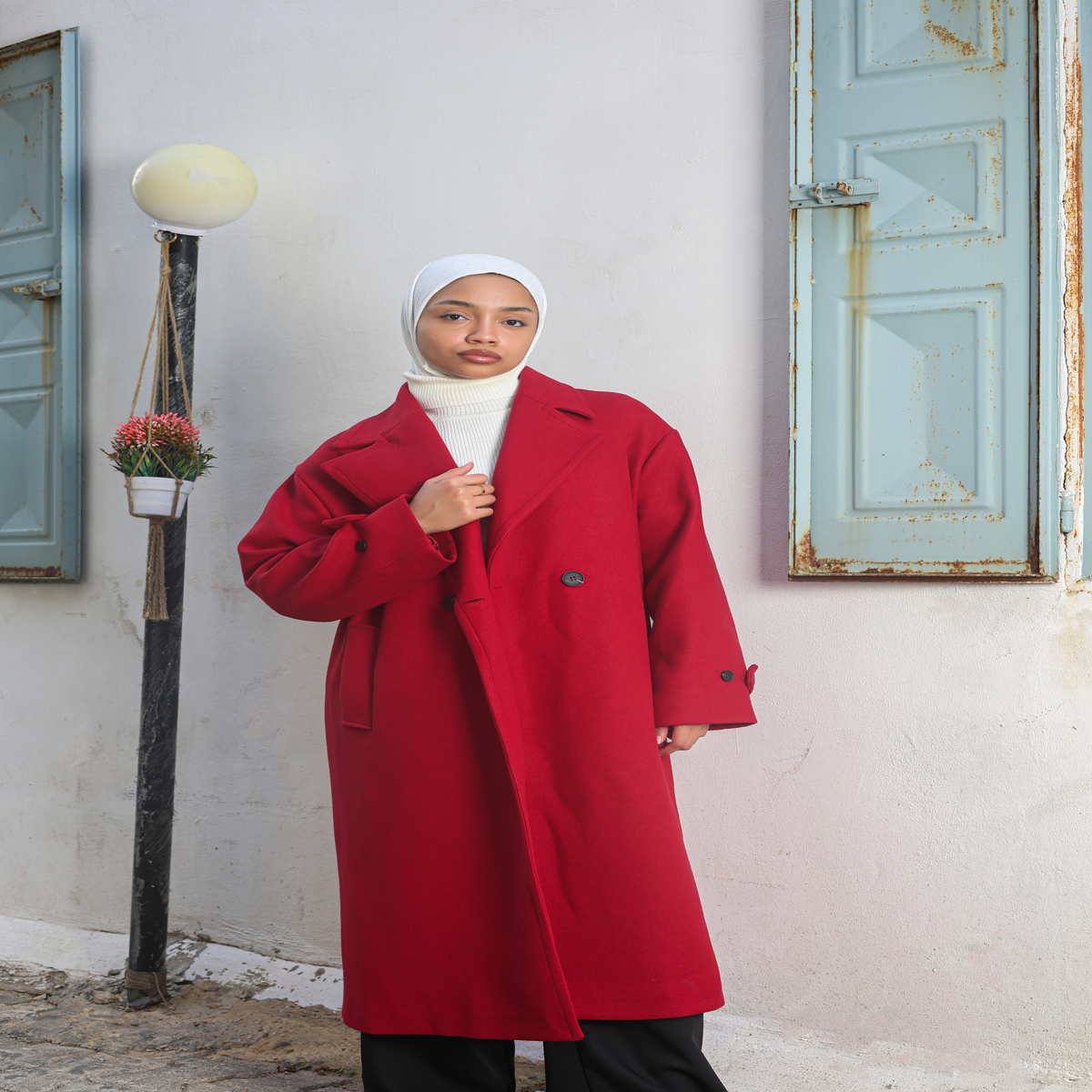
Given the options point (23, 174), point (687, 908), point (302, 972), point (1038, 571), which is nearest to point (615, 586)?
point (687, 908)

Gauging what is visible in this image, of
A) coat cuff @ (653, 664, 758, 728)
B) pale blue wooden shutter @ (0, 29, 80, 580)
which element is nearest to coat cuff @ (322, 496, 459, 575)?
coat cuff @ (653, 664, 758, 728)

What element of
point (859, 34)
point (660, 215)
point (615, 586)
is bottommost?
point (615, 586)

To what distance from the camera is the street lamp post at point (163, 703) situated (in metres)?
2.68

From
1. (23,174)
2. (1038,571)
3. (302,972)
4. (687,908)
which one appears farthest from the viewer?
(23,174)

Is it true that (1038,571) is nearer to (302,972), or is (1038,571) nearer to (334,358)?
(334,358)

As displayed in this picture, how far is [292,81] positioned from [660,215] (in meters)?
1.23

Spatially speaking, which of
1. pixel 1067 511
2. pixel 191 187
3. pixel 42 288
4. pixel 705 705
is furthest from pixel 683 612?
pixel 42 288

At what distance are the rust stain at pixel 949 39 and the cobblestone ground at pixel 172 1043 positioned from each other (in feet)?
7.99

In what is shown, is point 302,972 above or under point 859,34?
under

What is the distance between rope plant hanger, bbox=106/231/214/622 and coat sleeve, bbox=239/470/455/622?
0.66m

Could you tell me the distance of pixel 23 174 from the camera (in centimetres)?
330

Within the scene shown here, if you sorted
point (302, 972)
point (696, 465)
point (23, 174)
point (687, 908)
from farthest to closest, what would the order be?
point (23, 174)
point (302, 972)
point (696, 465)
point (687, 908)

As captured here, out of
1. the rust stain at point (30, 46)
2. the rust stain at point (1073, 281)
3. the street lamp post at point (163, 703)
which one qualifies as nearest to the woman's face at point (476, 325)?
the street lamp post at point (163, 703)

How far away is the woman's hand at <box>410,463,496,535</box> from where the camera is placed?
1.84 m
